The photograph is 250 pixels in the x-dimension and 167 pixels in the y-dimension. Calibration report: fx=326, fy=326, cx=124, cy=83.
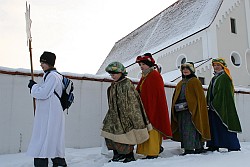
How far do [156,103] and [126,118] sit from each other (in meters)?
0.56

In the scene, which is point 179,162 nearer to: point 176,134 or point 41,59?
point 176,134

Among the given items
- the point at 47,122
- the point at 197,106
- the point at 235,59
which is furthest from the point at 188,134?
the point at 235,59

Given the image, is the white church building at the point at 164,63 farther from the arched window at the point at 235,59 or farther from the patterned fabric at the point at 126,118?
the patterned fabric at the point at 126,118

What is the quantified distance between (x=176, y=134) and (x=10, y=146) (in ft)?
8.58

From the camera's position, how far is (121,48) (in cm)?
2839

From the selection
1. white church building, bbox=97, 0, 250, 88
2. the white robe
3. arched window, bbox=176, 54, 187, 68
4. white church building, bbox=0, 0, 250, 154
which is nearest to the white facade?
white church building, bbox=0, 0, 250, 154

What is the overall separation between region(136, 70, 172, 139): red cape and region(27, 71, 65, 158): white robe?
4.28ft

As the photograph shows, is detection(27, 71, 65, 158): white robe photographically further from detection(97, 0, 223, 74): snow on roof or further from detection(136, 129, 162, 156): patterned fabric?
detection(97, 0, 223, 74): snow on roof

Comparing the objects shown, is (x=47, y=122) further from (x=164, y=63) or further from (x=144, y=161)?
(x=164, y=63)

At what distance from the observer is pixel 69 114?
18.4ft

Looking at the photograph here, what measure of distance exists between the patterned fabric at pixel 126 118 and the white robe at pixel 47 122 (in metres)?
0.75

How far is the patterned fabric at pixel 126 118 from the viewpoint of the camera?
4.32 m

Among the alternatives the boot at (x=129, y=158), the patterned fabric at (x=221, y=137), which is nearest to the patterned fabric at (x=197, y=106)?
the patterned fabric at (x=221, y=137)

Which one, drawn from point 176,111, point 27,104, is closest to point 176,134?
point 176,111
